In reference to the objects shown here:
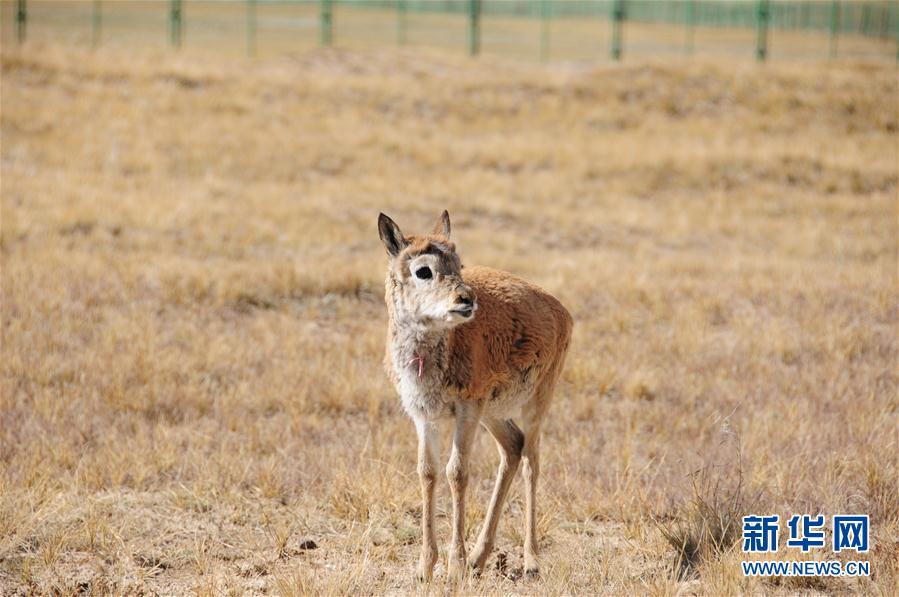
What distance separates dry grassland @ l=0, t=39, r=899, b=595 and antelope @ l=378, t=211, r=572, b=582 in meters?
0.36

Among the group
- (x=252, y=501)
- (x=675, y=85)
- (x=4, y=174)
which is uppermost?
(x=675, y=85)

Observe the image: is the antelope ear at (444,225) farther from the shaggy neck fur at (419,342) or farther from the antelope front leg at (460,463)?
the antelope front leg at (460,463)

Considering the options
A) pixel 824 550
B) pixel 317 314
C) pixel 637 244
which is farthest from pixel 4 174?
pixel 824 550

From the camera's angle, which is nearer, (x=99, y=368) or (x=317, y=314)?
→ (x=99, y=368)

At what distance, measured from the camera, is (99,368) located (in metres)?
10.0

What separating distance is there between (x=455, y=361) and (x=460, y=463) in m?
0.61

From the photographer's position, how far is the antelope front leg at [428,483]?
19.4 feet

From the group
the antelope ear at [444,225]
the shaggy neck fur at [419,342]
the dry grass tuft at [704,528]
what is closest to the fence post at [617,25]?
the dry grass tuft at [704,528]

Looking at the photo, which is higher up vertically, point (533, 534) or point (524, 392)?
point (524, 392)

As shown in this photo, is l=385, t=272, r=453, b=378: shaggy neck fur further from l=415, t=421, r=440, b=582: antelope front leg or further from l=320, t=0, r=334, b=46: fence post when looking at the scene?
l=320, t=0, r=334, b=46: fence post

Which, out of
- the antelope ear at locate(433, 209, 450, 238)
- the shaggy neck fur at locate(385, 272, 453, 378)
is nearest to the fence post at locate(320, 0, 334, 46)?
the antelope ear at locate(433, 209, 450, 238)

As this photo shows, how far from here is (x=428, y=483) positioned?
5.90 metres

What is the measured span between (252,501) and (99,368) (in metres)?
3.53

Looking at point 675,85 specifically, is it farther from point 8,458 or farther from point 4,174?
point 8,458
